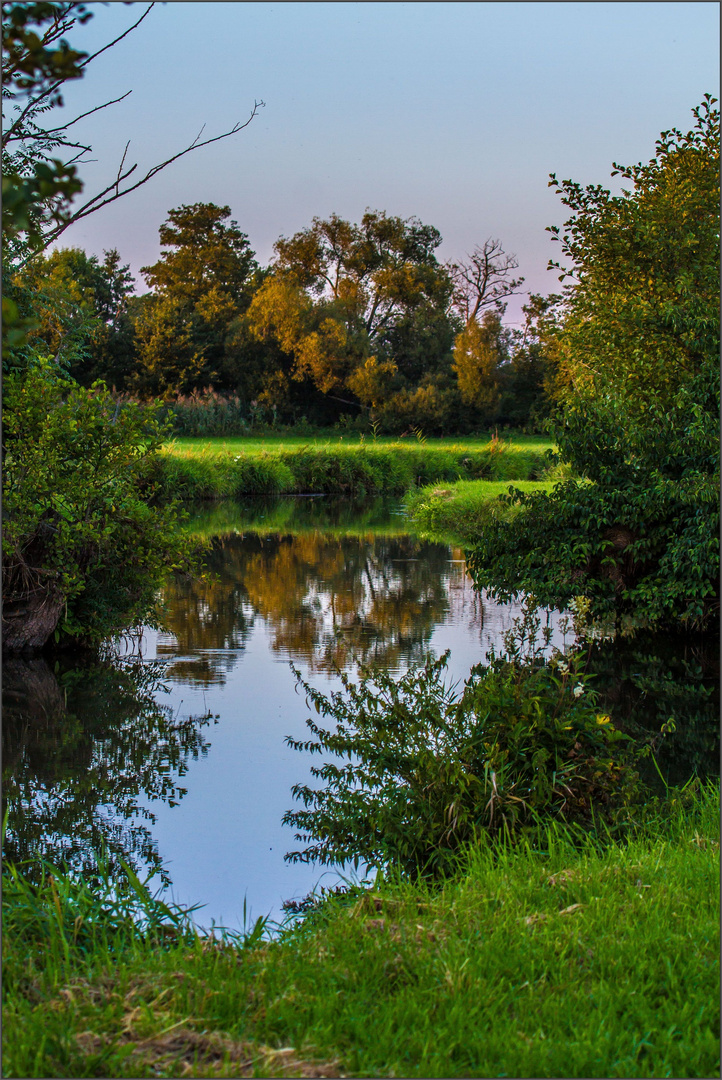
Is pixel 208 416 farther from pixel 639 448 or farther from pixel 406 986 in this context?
pixel 406 986

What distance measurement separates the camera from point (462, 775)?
15.3ft

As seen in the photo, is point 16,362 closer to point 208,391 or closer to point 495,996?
point 495,996

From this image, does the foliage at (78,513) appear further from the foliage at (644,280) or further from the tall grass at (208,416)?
the tall grass at (208,416)

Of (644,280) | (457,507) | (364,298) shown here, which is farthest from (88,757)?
(364,298)

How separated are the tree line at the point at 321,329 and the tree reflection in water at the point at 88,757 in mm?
29081

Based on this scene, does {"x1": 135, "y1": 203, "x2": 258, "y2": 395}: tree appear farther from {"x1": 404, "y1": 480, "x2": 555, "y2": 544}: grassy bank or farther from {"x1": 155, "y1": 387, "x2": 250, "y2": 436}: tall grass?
{"x1": 404, "y1": 480, "x2": 555, "y2": 544}: grassy bank

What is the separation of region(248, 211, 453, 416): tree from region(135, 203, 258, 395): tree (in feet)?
6.50

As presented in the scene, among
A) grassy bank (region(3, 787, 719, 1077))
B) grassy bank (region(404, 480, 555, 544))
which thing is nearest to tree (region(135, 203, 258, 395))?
grassy bank (region(404, 480, 555, 544))

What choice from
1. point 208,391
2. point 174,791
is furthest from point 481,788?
point 208,391

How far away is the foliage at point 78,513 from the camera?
834 centimetres

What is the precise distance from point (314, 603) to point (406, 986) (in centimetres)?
932

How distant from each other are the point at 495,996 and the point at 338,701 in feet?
8.02

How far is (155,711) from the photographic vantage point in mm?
7527

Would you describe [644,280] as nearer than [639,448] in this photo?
No
